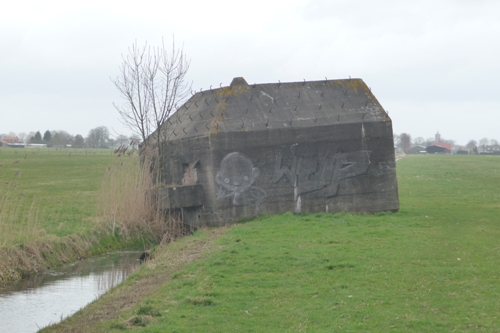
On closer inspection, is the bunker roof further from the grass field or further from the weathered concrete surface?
the grass field

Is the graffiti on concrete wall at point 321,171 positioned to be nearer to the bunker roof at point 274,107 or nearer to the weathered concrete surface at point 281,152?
the weathered concrete surface at point 281,152

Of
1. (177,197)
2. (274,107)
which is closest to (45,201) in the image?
(177,197)

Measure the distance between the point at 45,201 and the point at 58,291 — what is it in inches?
501

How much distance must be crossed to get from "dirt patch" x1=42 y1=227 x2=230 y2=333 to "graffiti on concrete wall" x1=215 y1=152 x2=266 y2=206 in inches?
92.5

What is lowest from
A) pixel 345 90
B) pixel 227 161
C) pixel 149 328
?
pixel 149 328

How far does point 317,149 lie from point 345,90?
8.47 feet

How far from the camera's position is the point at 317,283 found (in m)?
10.5

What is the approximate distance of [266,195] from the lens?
19.5 meters

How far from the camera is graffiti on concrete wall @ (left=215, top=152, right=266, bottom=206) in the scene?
62.9 ft

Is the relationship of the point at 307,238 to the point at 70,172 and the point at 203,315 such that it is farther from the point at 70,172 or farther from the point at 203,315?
the point at 70,172

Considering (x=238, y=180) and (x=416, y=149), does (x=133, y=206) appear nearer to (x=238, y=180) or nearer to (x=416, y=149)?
(x=238, y=180)


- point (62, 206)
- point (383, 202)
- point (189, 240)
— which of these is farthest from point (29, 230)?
point (383, 202)

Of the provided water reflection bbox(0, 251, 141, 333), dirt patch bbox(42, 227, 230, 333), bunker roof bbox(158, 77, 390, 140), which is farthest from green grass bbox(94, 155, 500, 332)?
bunker roof bbox(158, 77, 390, 140)

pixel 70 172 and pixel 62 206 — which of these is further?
pixel 70 172
